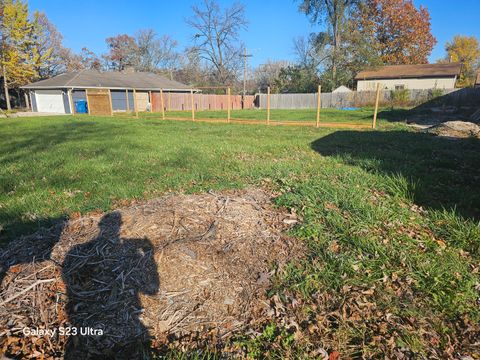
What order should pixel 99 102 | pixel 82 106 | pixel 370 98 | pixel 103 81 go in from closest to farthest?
pixel 99 102 → pixel 82 106 → pixel 370 98 → pixel 103 81

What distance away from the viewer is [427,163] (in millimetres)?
5625

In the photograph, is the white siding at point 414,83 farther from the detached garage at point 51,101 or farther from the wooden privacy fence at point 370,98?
the detached garage at point 51,101

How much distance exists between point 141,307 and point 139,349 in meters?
0.30

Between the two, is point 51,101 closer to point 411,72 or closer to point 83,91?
point 83,91

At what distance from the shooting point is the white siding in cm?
3494

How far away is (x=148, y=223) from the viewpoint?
2877 mm

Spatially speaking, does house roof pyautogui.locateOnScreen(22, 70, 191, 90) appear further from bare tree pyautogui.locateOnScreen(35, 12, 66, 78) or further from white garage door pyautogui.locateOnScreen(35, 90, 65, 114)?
bare tree pyautogui.locateOnScreen(35, 12, 66, 78)

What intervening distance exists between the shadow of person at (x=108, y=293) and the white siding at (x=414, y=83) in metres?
37.7

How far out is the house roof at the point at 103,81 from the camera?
96.3 feet

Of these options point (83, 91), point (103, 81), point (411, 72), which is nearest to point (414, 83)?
point (411, 72)

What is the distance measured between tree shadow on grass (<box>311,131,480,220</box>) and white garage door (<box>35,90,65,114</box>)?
29.7 m

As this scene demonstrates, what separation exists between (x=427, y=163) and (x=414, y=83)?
36274 millimetres

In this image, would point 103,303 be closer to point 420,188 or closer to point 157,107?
point 420,188

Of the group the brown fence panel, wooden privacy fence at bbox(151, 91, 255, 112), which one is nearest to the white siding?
wooden privacy fence at bbox(151, 91, 255, 112)
